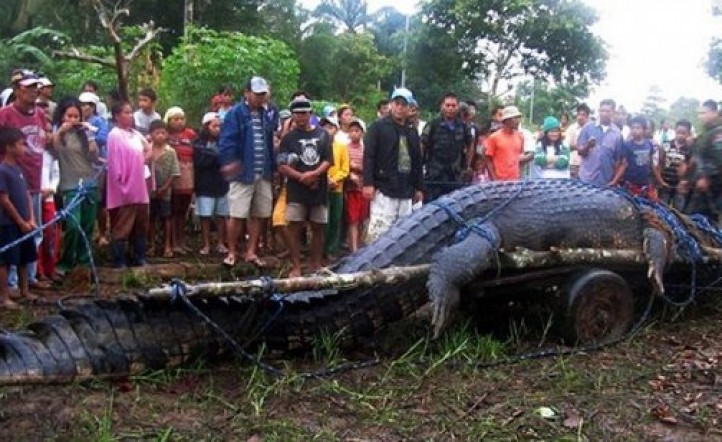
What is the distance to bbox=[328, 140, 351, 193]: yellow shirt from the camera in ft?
25.2

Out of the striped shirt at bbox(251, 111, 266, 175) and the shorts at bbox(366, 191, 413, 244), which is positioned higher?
the striped shirt at bbox(251, 111, 266, 175)

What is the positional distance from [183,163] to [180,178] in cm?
16

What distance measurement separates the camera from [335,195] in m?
7.86

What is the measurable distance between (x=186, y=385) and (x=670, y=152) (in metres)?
8.81

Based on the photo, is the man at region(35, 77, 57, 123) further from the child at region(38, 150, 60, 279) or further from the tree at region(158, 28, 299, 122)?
the tree at region(158, 28, 299, 122)

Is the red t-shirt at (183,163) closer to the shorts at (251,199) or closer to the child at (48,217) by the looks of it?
the shorts at (251,199)

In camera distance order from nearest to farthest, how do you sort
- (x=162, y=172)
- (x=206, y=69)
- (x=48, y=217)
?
1. (x=48, y=217)
2. (x=162, y=172)
3. (x=206, y=69)

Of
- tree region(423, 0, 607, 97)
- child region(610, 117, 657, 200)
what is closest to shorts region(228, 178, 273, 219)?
child region(610, 117, 657, 200)

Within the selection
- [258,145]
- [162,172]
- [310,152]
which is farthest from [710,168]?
[162,172]

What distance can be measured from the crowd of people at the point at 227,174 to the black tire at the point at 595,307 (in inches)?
80.7

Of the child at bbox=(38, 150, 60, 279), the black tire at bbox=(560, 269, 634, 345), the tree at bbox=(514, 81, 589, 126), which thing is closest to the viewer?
the black tire at bbox=(560, 269, 634, 345)

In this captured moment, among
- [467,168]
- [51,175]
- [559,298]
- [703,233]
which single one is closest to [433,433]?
[559,298]

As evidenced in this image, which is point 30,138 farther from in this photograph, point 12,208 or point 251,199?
point 251,199

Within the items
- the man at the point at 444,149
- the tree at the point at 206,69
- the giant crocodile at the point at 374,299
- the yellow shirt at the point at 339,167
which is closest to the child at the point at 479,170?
the man at the point at 444,149
